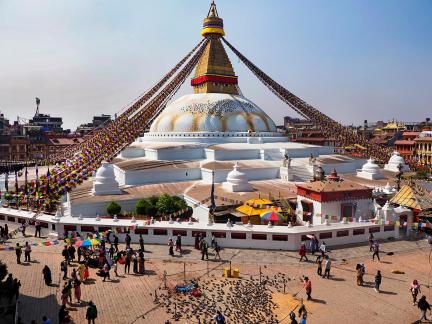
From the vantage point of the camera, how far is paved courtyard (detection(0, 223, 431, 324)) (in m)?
9.79

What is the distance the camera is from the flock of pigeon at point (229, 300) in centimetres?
962

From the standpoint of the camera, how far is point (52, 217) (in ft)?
54.2

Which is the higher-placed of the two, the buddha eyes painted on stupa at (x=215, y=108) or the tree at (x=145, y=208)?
the buddha eyes painted on stupa at (x=215, y=108)

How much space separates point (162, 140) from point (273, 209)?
18.4 m

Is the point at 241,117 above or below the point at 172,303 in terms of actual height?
above

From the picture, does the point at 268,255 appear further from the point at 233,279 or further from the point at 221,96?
the point at 221,96

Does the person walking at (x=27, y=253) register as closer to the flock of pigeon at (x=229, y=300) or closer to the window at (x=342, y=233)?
the flock of pigeon at (x=229, y=300)

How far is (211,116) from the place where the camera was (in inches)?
1268

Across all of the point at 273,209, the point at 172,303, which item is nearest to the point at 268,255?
the point at 273,209

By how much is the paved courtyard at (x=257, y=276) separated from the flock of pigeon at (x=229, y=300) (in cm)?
14

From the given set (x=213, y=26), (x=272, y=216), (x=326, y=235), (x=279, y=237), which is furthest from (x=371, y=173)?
(x=213, y=26)

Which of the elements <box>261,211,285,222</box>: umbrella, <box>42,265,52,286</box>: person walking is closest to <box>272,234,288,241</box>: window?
<box>261,211,285,222</box>: umbrella

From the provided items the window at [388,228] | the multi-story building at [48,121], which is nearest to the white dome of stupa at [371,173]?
A: the window at [388,228]

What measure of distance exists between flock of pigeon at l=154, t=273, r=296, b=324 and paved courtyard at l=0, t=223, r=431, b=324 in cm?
14
